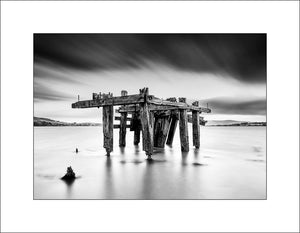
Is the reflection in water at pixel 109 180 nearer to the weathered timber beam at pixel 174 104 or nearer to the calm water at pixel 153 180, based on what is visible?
the calm water at pixel 153 180

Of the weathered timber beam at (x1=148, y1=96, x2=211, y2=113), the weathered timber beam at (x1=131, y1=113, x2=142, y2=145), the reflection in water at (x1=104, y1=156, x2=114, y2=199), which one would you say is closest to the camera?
the reflection in water at (x1=104, y1=156, x2=114, y2=199)

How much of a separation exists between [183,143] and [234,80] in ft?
9.25

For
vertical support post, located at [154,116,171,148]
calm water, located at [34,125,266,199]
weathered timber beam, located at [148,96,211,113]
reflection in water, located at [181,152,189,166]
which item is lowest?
calm water, located at [34,125,266,199]

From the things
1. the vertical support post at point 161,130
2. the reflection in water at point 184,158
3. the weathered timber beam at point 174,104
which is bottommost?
the reflection in water at point 184,158

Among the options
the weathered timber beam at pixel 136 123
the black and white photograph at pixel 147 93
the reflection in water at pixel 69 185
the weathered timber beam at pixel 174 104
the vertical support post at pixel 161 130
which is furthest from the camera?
the weathered timber beam at pixel 136 123

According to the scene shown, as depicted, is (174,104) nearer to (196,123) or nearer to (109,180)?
(196,123)

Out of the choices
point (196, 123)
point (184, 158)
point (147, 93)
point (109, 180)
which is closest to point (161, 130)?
point (196, 123)

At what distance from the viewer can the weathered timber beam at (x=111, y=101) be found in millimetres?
6840

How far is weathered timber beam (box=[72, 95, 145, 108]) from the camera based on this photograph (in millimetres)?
6840

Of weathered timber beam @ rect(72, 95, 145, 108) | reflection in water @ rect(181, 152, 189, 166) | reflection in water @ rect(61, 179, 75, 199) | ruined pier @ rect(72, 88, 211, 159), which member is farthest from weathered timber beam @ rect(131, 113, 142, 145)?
reflection in water @ rect(61, 179, 75, 199)

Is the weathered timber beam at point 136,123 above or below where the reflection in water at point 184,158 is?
above

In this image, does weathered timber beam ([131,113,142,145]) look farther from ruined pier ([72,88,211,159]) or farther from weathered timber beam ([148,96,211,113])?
weathered timber beam ([148,96,211,113])

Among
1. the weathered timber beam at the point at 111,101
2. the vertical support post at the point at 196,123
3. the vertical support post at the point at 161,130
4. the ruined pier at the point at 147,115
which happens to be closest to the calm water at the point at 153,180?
the ruined pier at the point at 147,115

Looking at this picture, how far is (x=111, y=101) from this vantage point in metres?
7.48
